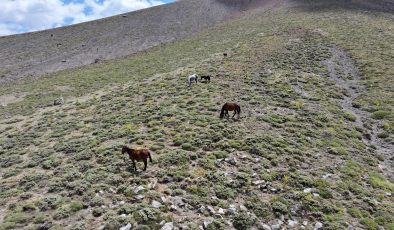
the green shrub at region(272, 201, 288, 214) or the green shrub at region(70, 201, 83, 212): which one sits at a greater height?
the green shrub at region(70, 201, 83, 212)

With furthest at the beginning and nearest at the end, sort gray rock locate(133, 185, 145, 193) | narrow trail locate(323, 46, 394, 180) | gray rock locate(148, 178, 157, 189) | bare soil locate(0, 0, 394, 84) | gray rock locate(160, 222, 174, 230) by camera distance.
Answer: bare soil locate(0, 0, 394, 84) < narrow trail locate(323, 46, 394, 180) < gray rock locate(148, 178, 157, 189) < gray rock locate(133, 185, 145, 193) < gray rock locate(160, 222, 174, 230)

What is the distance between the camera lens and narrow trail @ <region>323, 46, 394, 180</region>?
2127 cm

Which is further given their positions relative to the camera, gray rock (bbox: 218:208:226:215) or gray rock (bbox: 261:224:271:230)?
gray rock (bbox: 218:208:226:215)

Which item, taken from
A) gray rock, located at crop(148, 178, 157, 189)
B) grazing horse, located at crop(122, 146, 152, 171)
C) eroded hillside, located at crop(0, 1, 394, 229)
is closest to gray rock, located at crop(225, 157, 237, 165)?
eroded hillside, located at crop(0, 1, 394, 229)

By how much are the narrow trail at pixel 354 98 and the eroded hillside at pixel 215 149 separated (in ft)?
0.44

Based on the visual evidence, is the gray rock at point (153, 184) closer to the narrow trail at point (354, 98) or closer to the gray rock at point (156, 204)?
the gray rock at point (156, 204)

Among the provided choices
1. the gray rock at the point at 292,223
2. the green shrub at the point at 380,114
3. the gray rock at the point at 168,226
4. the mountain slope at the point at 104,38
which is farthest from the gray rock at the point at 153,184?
the mountain slope at the point at 104,38

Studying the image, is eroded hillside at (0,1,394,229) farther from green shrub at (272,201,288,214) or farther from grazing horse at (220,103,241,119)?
grazing horse at (220,103,241,119)

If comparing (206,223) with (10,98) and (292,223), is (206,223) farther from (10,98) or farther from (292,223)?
(10,98)

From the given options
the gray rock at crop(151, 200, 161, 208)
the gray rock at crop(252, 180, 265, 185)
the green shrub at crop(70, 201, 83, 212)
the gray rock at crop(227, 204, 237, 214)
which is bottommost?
the gray rock at crop(252, 180, 265, 185)

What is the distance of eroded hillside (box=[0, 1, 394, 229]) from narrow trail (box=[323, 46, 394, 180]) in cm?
13

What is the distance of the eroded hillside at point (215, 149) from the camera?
14180 millimetres

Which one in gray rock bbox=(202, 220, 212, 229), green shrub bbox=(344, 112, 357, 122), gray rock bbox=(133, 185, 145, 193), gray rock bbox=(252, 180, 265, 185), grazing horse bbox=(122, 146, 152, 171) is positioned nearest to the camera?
gray rock bbox=(202, 220, 212, 229)

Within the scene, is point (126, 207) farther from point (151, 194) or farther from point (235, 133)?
point (235, 133)
